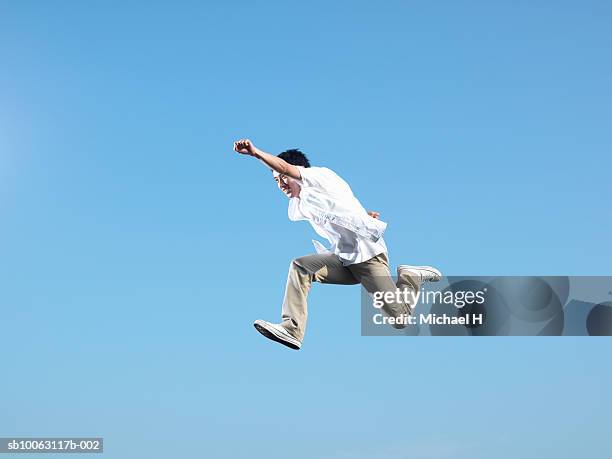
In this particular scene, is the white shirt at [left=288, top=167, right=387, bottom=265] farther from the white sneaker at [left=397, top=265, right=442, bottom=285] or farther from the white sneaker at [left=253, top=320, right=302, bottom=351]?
the white sneaker at [left=253, top=320, right=302, bottom=351]

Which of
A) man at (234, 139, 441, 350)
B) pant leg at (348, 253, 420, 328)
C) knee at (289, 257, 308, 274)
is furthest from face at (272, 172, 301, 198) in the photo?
pant leg at (348, 253, 420, 328)

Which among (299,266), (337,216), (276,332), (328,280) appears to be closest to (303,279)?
(299,266)

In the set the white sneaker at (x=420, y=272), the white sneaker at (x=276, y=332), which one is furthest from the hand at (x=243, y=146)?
the white sneaker at (x=420, y=272)

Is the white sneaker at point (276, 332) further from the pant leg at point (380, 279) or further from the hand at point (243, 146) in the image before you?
the hand at point (243, 146)

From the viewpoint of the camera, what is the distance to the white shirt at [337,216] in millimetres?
12398

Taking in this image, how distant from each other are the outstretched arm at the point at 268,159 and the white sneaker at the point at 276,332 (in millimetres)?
2043

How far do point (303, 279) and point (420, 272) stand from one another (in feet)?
5.98

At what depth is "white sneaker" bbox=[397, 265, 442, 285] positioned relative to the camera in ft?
43.3

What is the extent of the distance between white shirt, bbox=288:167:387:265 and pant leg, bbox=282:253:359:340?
0.60ft

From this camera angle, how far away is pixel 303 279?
41.6 feet

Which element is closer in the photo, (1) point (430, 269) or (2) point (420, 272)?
(2) point (420, 272)

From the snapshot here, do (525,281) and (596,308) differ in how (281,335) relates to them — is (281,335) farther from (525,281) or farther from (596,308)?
(596,308)

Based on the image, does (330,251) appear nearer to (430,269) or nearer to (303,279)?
(303,279)

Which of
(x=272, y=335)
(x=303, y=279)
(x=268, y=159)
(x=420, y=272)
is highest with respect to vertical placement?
(x=268, y=159)
